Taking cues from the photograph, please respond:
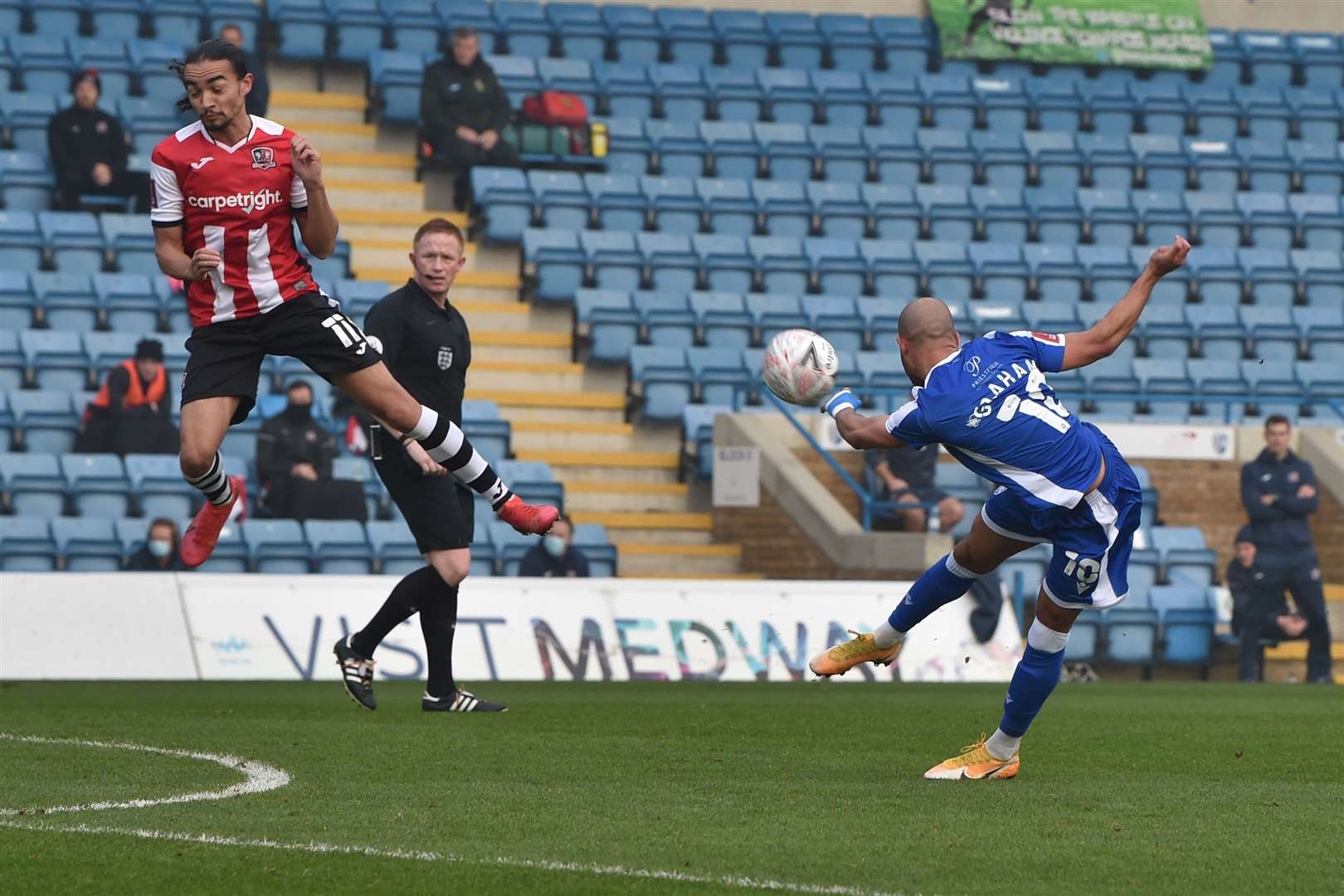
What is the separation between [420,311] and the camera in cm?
913

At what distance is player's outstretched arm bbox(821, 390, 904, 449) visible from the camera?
21.6 ft

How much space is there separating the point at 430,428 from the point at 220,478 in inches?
41.6

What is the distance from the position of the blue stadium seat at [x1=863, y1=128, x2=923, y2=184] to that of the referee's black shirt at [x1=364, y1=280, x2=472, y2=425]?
555 inches

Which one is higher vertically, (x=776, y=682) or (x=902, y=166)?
(x=902, y=166)

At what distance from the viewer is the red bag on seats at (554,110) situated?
843 inches

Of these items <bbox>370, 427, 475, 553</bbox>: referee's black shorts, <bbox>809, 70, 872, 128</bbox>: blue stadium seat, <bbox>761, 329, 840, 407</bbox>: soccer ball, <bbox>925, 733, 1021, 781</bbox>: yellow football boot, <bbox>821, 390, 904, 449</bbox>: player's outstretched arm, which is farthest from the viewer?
<bbox>809, 70, 872, 128</bbox>: blue stadium seat

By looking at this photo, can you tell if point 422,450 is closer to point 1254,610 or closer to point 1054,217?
point 1254,610

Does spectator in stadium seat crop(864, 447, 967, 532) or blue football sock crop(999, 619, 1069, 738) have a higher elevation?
blue football sock crop(999, 619, 1069, 738)

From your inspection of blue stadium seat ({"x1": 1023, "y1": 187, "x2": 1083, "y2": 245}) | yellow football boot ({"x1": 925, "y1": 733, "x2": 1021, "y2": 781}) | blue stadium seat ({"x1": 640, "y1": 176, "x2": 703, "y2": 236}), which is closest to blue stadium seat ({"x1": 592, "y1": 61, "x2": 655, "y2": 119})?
blue stadium seat ({"x1": 640, "y1": 176, "x2": 703, "y2": 236})

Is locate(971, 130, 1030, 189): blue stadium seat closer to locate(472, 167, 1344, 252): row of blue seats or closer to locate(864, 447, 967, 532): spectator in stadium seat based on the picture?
locate(472, 167, 1344, 252): row of blue seats

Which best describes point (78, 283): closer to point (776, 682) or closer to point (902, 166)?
point (776, 682)

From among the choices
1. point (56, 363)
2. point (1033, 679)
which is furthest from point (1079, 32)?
point (1033, 679)

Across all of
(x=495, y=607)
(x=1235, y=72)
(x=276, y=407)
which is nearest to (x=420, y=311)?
(x=495, y=607)

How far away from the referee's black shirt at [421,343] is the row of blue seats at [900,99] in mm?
12848
